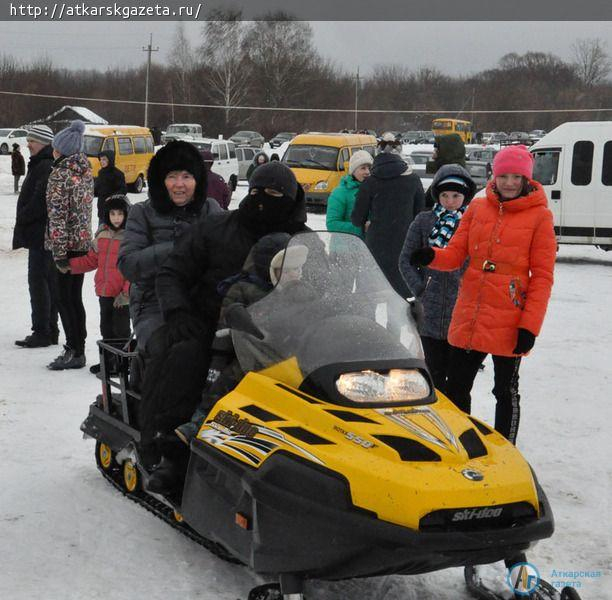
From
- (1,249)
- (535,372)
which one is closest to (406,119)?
(1,249)

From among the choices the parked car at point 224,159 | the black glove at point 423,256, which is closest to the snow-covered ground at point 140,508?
the black glove at point 423,256

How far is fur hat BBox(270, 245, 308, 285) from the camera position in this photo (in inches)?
138

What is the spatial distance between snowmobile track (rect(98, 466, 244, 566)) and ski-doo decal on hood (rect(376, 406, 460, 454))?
1060mm

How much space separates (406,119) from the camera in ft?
280

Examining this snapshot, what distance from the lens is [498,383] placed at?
473cm

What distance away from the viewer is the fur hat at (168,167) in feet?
15.4

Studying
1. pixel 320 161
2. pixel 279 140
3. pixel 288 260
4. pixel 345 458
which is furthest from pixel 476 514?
pixel 279 140

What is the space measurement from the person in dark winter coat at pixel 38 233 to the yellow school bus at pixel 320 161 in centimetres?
1447

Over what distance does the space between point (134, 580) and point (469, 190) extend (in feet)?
10.5

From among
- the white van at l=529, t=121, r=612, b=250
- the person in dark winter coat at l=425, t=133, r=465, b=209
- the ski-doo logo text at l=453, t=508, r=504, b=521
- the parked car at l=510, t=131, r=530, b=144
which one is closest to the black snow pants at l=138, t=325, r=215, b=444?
the ski-doo logo text at l=453, t=508, r=504, b=521

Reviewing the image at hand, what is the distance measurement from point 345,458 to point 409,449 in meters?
0.22

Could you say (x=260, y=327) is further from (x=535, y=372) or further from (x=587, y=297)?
(x=587, y=297)

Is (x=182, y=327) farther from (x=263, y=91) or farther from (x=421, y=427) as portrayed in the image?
(x=263, y=91)

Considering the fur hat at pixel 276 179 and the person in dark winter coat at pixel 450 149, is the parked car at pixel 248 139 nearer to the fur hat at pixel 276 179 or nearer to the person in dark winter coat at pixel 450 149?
the person in dark winter coat at pixel 450 149
